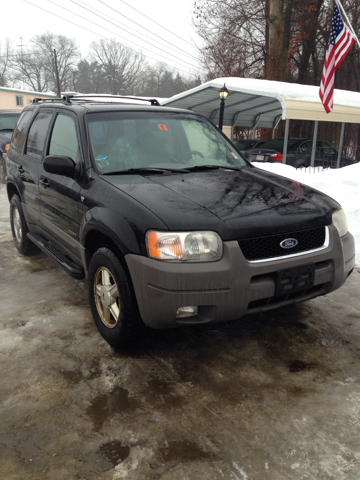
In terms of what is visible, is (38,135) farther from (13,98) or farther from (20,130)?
(13,98)

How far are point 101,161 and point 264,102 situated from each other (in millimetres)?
14831

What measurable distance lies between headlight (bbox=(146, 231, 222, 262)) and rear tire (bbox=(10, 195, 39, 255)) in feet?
10.3

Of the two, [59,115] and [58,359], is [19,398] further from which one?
[59,115]

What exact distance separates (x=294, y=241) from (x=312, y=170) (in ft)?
41.1

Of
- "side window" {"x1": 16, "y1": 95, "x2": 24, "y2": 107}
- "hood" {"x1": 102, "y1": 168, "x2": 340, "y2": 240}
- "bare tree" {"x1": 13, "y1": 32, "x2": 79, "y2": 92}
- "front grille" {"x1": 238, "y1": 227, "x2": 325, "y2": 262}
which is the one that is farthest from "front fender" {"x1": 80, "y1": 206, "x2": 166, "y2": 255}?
"bare tree" {"x1": 13, "y1": 32, "x2": 79, "y2": 92}

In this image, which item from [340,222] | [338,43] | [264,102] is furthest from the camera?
[264,102]

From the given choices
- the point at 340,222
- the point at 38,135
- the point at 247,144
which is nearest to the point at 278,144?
the point at 247,144

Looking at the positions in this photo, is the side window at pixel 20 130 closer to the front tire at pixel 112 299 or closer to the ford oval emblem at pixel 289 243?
the front tire at pixel 112 299

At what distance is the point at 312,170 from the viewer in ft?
48.5

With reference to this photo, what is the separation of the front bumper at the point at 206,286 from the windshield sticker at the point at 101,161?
1.03m

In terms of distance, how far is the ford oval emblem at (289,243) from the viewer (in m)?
3.00

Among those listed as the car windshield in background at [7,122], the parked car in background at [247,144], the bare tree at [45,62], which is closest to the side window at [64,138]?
the car windshield in background at [7,122]

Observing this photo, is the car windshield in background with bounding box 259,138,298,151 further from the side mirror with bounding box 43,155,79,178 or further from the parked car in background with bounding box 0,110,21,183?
the side mirror with bounding box 43,155,79,178

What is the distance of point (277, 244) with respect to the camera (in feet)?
9.80
